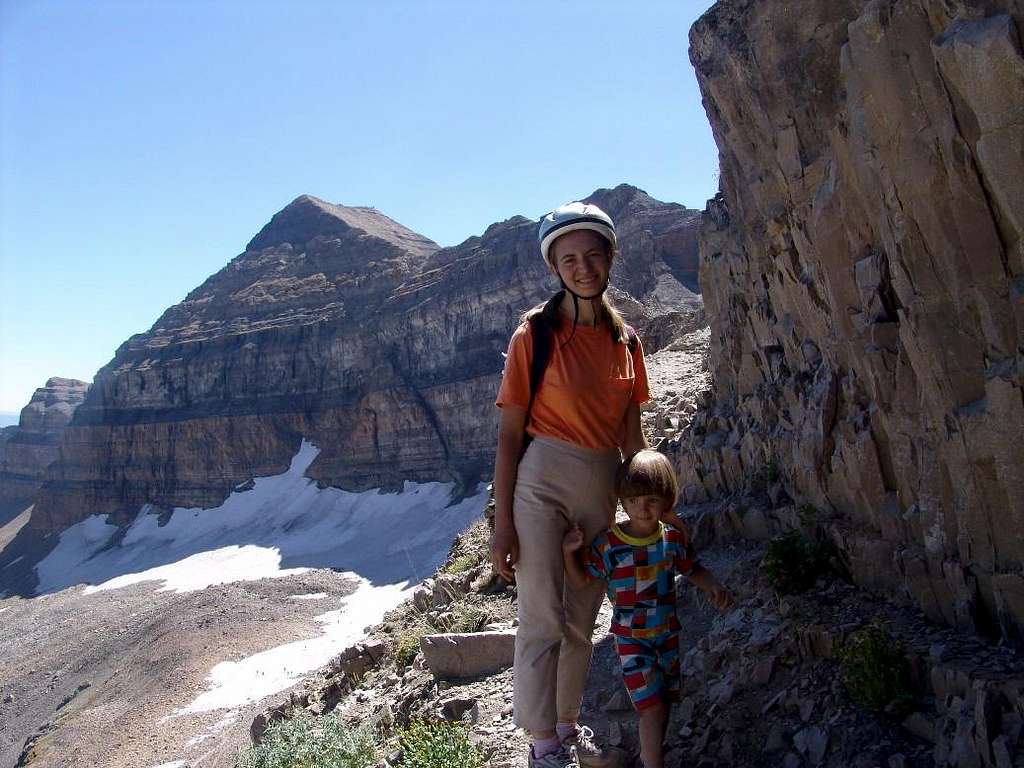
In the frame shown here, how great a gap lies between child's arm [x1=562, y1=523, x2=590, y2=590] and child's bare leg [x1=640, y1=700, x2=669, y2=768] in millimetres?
663

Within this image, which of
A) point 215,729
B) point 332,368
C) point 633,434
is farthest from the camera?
point 332,368

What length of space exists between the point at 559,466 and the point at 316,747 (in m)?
4.44

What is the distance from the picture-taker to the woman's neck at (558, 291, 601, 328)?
4.22 meters

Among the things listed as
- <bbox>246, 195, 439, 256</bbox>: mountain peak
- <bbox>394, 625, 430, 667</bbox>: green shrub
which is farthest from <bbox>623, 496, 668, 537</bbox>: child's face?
<bbox>246, 195, 439, 256</bbox>: mountain peak

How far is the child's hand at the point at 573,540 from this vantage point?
3.94 metres

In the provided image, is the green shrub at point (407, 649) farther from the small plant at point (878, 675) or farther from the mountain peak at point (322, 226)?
the mountain peak at point (322, 226)

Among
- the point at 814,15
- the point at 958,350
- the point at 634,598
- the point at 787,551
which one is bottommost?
the point at 787,551

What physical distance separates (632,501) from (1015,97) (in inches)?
97.9

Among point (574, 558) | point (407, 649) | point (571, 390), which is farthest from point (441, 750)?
point (407, 649)

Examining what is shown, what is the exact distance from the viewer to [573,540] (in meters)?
3.96

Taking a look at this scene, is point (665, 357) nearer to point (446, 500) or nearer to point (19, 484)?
point (446, 500)

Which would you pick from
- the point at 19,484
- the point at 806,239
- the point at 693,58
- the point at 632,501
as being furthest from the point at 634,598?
the point at 19,484

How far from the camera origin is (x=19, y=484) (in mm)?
95375

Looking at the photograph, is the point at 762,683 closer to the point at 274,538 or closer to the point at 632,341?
the point at 632,341
